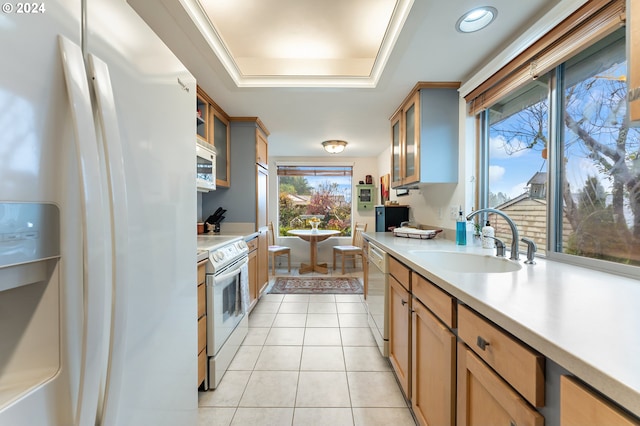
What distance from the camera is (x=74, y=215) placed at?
1.72ft

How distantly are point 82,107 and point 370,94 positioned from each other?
2331 millimetres

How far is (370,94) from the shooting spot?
243cm

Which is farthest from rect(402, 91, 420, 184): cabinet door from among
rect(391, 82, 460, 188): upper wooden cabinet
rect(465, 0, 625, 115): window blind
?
rect(465, 0, 625, 115): window blind

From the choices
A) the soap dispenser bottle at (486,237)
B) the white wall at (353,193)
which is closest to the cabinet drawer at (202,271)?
the soap dispenser bottle at (486,237)

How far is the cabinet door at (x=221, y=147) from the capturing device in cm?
280

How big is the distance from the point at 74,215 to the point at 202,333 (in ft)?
4.61

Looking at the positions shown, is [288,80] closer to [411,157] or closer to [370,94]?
[370,94]

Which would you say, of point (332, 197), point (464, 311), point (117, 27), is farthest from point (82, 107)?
point (332, 197)

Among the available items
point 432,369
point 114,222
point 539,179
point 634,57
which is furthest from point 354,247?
point 114,222

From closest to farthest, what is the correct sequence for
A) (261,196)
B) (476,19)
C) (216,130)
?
1. (476,19)
2. (216,130)
3. (261,196)

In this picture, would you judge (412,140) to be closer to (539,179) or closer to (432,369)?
(539,179)

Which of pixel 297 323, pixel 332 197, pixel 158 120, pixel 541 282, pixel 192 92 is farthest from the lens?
pixel 332 197

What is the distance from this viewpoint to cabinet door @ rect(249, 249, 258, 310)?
2.90 m

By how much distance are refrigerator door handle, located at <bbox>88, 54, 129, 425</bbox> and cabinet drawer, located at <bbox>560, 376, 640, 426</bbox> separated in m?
0.98
